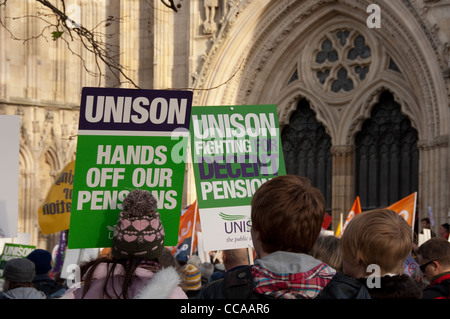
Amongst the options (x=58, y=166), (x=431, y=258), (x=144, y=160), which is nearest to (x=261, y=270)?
(x=144, y=160)

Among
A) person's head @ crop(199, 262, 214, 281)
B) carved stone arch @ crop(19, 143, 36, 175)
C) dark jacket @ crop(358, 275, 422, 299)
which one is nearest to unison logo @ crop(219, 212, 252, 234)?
person's head @ crop(199, 262, 214, 281)

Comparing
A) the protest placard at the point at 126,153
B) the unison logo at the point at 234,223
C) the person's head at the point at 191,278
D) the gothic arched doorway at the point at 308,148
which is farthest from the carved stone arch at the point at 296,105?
the protest placard at the point at 126,153

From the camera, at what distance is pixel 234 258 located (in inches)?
197

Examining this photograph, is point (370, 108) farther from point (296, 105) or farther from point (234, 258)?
point (234, 258)

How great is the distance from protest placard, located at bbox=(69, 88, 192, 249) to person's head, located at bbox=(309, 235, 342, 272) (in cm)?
68

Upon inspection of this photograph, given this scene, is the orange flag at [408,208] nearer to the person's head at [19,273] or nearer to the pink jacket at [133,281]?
the person's head at [19,273]

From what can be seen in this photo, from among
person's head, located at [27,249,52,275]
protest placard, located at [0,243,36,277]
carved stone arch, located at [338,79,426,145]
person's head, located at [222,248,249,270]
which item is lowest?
protest placard, located at [0,243,36,277]

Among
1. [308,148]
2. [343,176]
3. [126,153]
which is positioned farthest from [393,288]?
[308,148]

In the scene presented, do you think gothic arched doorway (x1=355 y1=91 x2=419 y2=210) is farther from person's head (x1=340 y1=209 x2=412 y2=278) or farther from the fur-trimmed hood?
the fur-trimmed hood

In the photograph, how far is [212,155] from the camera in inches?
248

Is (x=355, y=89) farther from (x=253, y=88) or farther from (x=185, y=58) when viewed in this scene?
(x=185, y=58)

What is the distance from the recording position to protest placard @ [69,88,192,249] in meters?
4.20

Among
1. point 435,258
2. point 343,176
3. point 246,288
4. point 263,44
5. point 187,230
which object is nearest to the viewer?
point 246,288

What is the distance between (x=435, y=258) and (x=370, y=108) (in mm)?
13747
